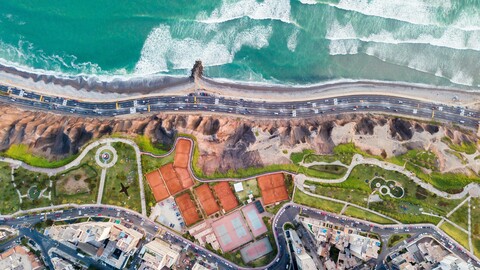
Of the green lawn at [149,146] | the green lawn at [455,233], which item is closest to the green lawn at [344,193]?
the green lawn at [455,233]

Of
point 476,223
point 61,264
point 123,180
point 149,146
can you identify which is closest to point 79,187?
point 123,180

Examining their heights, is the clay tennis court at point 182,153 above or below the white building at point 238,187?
above

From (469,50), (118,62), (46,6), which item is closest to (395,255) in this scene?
(469,50)

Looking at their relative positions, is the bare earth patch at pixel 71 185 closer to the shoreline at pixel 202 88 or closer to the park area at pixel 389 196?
the shoreline at pixel 202 88

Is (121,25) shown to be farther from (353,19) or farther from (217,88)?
(353,19)

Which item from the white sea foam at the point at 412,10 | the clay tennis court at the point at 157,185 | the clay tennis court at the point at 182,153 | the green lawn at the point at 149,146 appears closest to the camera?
the clay tennis court at the point at 157,185

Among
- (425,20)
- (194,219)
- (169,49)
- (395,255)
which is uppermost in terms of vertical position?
(425,20)

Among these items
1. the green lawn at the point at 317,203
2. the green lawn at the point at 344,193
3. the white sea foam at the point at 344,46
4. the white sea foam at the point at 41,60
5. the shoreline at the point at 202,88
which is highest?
the white sea foam at the point at 344,46
